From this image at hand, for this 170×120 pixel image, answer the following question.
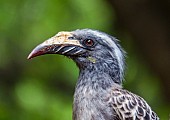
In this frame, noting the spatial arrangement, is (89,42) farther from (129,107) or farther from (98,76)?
(129,107)

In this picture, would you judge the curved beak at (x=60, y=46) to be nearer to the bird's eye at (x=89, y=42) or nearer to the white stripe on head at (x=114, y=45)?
the bird's eye at (x=89, y=42)

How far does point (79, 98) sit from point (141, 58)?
557cm

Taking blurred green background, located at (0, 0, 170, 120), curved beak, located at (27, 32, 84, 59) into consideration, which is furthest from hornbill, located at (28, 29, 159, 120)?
blurred green background, located at (0, 0, 170, 120)

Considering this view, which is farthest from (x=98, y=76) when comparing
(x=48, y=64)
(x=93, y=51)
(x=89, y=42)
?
(x=48, y=64)

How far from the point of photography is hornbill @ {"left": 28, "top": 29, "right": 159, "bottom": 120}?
1253cm

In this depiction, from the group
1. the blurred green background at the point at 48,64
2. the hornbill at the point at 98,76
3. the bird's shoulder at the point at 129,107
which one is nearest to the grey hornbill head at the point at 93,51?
the hornbill at the point at 98,76

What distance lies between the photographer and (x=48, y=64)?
19188mm

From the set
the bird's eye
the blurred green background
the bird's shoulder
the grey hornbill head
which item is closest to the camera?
the bird's shoulder

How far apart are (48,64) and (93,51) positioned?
6.28 metres

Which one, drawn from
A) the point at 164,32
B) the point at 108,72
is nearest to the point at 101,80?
the point at 108,72

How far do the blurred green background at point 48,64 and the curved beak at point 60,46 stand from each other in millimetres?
4771

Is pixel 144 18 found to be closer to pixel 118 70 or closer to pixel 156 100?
pixel 156 100

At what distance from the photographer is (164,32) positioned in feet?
55.9

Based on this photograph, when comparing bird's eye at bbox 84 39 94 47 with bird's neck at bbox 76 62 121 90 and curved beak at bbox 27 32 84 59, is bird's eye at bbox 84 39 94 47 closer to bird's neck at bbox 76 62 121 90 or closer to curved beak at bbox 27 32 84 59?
curved beak at bbox 27 32 84 59
